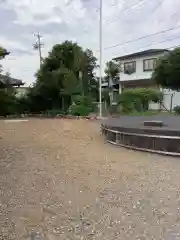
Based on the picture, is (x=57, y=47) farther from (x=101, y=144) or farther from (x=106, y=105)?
(x=101, y=144)

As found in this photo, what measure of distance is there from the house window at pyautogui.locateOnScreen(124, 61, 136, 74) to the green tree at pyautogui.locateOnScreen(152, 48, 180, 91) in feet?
44.9

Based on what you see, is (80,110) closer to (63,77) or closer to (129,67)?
(63,77)

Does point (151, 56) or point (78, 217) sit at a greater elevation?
point (151, 56)

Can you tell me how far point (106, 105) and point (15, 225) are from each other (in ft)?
92.3

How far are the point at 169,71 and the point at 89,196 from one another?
21.2 meters

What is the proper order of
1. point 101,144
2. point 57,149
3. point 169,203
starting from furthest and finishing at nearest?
point 101,144 → point 57,149 → point 169,203

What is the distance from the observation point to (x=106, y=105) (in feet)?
106

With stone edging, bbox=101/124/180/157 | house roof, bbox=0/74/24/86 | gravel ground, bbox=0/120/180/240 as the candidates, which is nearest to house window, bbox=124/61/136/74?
house roof, bbox=0/74/24/86

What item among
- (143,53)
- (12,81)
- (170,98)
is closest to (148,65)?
(143,53)

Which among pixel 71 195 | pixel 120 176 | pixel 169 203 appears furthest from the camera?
pixel 120 176

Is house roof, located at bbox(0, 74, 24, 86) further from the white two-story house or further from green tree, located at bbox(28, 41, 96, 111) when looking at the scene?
the white two-story house

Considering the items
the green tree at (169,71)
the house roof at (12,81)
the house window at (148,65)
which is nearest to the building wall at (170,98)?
the house window at (148,65)

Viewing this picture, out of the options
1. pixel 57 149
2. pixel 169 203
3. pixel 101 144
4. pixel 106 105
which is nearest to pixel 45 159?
pixel 57 149

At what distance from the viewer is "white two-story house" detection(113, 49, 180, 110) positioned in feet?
124
